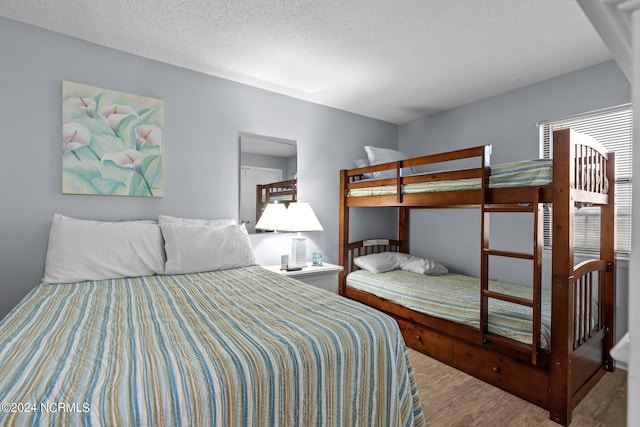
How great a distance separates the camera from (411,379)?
1.43m

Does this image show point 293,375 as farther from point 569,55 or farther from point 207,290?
point 569,55

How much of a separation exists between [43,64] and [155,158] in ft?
3.07

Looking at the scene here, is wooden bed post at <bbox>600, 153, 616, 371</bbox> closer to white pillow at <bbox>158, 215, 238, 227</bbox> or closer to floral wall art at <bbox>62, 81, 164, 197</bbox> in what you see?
white pillow at <bbox>158, 215, 238, 227</bbox>

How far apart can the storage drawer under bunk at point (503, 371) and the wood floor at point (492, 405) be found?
0.15 feet

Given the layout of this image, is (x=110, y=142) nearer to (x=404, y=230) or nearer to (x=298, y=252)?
(x=298, y=252)

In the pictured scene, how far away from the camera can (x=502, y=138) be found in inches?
127

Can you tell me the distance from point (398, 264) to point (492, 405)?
1.78m

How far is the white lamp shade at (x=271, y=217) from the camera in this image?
9.98 feet

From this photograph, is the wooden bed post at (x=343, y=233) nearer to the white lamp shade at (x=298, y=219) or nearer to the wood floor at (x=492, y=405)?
the white lamp shade at (x=298, y=219)

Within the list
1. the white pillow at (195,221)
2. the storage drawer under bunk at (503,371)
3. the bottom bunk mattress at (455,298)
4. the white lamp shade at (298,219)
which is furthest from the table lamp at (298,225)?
the storage drawer under bunk at (503,371)

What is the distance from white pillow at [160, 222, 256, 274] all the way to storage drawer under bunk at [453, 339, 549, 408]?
1.80 m

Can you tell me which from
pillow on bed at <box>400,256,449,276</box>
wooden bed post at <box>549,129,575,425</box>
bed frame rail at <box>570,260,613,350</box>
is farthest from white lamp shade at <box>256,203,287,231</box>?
bed frame rail at <box>570,260,613,350</box>

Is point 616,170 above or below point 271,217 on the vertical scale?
above

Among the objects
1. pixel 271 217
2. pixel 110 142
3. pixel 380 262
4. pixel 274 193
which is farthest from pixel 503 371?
pixel 110 142
